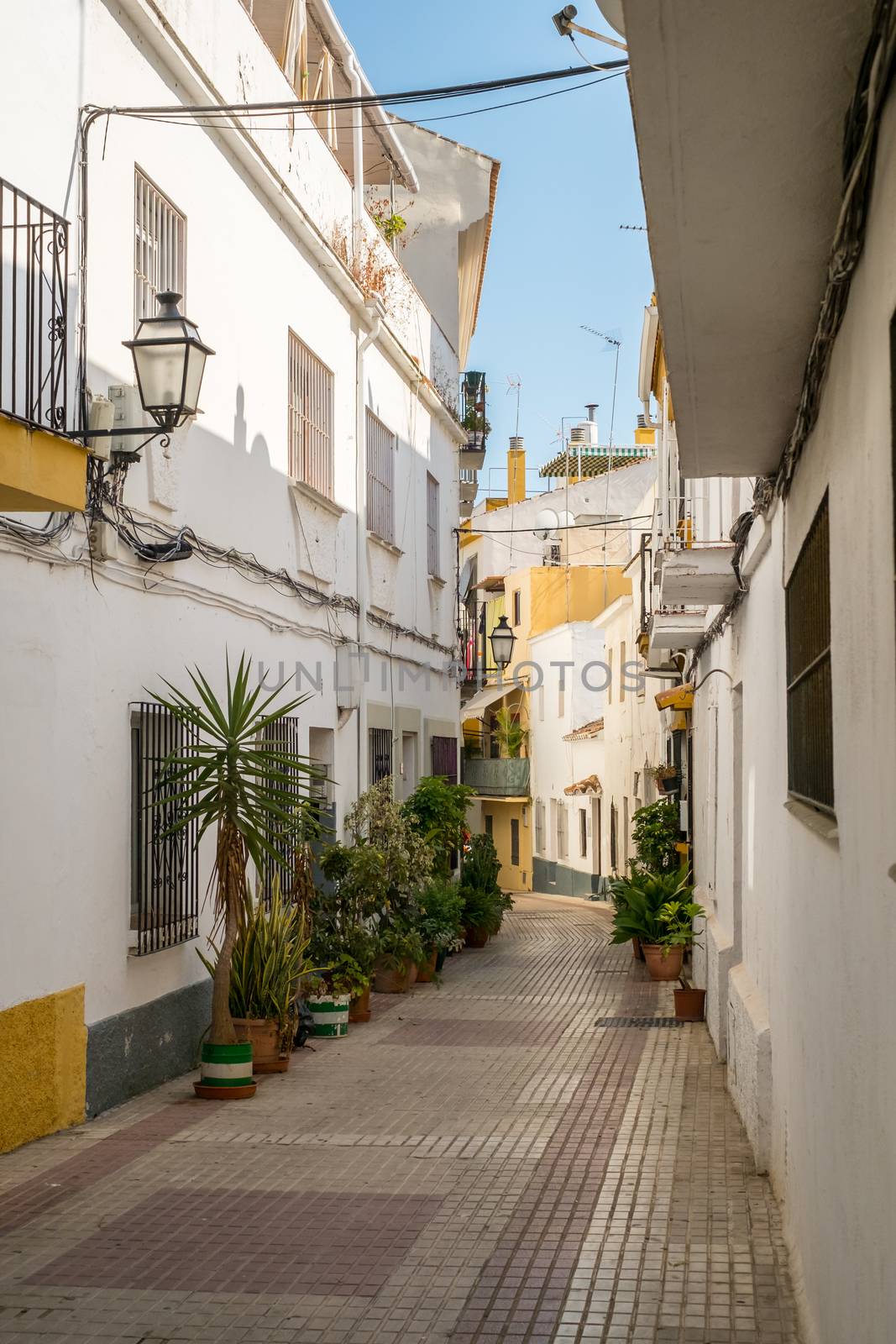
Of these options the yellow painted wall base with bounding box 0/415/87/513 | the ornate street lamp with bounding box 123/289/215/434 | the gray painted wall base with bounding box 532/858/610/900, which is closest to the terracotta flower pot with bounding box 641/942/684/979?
the ornate street lamp with bounding box 123/289/215/434

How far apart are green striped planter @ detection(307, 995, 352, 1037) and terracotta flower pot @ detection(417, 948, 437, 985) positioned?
10.9 feet

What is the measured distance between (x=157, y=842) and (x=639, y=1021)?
5.13 metres

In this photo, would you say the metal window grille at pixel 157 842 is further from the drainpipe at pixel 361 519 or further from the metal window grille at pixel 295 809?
the drainpipe at pixel 361 519

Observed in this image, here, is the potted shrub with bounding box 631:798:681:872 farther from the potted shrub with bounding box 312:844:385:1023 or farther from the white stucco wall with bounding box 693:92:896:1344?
the white stucco wall with bounding box 693:92:896:1344

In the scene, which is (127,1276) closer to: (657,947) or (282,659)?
(282,659)

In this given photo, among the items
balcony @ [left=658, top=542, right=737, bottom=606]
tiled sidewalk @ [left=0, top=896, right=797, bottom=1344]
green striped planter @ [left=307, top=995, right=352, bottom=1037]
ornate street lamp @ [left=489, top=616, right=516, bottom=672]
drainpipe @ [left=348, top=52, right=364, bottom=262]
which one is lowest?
tiled sidewalk @ [left=0, top=896, right=797, bottom=1344]

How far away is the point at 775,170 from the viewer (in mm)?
3775

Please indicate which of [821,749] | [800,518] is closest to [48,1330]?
[821,749]

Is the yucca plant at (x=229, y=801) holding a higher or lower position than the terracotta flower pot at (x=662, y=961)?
higher

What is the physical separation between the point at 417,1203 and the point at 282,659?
6.44 m

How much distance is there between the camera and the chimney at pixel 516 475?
48.1 metres

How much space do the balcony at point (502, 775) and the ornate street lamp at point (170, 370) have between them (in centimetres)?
3057

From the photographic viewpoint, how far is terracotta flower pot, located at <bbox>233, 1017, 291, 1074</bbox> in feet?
32.2

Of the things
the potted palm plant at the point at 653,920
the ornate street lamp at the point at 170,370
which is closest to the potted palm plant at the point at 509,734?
the potted palm plant at the point at 653,920
